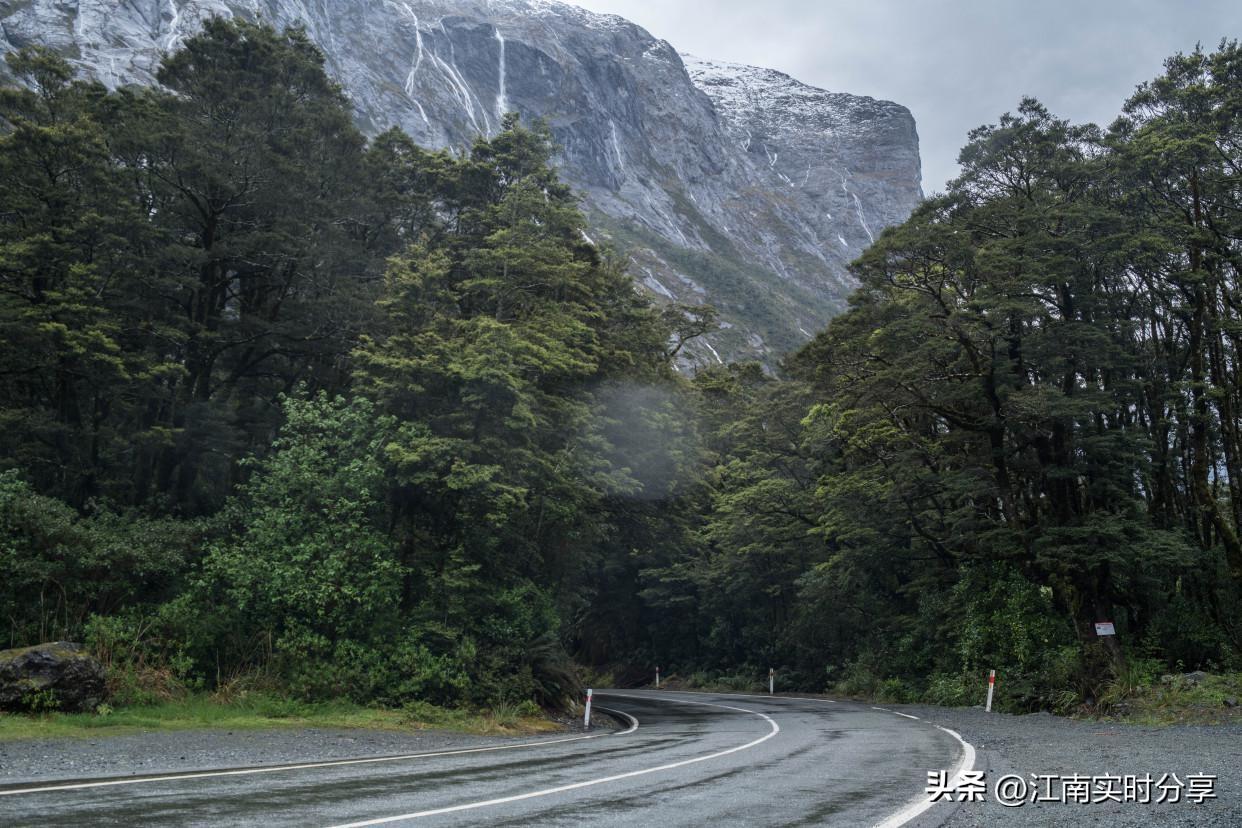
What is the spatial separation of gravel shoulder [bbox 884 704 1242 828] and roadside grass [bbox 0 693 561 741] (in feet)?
28.2

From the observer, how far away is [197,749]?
10.4 m

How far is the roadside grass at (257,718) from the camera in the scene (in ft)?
37.6

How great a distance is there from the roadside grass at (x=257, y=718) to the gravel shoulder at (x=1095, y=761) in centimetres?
858

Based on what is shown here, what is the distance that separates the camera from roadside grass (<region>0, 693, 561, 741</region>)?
1147 centimetres

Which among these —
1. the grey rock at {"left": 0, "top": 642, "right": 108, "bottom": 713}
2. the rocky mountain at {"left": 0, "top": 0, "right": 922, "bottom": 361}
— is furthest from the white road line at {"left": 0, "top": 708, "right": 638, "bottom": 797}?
the rocky mountain at {"left": 0, "top": 0, "right": 922, "bottom": 361}

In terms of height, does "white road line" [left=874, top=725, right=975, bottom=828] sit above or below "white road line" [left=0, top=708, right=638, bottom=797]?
above

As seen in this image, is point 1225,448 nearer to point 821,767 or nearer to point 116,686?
point 821,767

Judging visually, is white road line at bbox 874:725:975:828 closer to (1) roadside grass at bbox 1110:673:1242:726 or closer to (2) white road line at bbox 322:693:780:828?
(2) white road line at bbox 322:693:780:828

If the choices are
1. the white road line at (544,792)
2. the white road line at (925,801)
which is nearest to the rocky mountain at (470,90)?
the white road line at (544,792)

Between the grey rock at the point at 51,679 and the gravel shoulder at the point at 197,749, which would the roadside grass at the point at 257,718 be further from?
the gravel shoulder at the point at 197,749

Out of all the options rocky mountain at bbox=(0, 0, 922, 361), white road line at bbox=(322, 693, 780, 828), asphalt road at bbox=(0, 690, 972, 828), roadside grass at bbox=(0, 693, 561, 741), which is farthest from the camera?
rocky mountain at bbox=(0, 0, 922, 361)

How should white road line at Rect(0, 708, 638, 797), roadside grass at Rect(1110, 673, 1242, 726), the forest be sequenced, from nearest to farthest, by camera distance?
white road line at Rect(0, 708, 638, 797)
roadside grass at Rect(1110, 673, 1242, 726)
the forest

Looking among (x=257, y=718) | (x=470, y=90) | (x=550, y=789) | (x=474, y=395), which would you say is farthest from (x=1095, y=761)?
(x=470, y=90)

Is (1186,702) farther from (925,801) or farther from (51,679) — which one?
(51,679)
